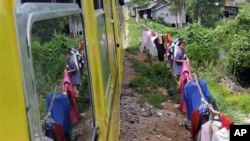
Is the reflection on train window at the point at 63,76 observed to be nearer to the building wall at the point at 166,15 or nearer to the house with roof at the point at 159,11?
the building wall at the point at 166,15

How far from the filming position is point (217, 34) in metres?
18.6

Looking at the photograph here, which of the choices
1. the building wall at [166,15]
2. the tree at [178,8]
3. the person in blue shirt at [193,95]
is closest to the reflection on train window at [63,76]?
the person in blue shirt at [193,95]

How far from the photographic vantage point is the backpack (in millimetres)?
2096

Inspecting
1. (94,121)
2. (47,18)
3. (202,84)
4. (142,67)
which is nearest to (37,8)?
(47,18)

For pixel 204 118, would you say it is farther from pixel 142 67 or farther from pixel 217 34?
pixel 217 34

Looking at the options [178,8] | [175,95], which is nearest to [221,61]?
[175,95]

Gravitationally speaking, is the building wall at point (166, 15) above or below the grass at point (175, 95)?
above

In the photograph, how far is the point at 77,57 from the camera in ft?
7.18

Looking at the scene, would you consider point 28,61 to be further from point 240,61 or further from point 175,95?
point 240,61

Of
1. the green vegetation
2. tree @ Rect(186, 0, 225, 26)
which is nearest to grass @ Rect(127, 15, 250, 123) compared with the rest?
the green vegetation

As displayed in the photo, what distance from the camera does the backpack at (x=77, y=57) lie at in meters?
2.10

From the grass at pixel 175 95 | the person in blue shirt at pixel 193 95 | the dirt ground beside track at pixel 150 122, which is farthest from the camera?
the grass at pixel 175 95

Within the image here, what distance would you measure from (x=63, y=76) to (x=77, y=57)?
1.15 ft

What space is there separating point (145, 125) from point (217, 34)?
12876 millimetres
